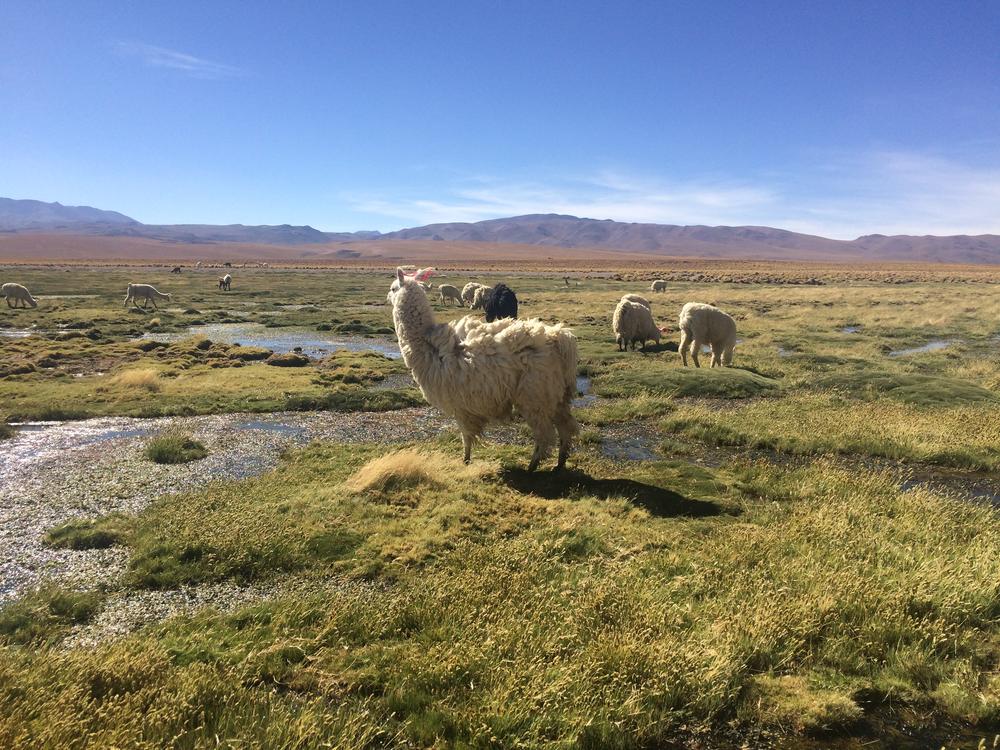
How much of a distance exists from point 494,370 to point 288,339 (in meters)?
20.0

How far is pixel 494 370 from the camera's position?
29.1ft

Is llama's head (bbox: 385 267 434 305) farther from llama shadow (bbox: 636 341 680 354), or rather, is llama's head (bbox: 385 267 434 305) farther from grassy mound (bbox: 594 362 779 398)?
llama shadow (bbox: 636 341 680 354)

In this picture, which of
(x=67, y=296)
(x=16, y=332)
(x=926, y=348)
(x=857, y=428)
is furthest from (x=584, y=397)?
(x=67, y=296)

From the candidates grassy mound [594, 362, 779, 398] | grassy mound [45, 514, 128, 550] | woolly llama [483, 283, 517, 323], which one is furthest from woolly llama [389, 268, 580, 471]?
woolly llama [483, 283, 517, 323]

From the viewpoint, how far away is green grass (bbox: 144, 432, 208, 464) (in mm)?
9781

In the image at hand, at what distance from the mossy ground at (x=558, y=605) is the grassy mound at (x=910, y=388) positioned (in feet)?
5.52

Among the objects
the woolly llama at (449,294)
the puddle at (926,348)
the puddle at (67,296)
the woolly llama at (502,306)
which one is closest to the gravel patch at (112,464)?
the woolly llama at (502,306)

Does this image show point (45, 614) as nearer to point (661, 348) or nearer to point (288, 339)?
point (661, 348)

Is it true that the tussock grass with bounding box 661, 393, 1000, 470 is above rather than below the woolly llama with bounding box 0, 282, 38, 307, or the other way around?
below

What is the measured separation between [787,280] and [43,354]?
76362 mm

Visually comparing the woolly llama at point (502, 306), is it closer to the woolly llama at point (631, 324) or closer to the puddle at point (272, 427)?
the woolly llama at point (631, 324)

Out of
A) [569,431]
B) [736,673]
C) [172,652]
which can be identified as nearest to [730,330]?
[569,431]

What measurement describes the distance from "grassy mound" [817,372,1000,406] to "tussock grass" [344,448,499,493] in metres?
10.8

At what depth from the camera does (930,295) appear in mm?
47844
